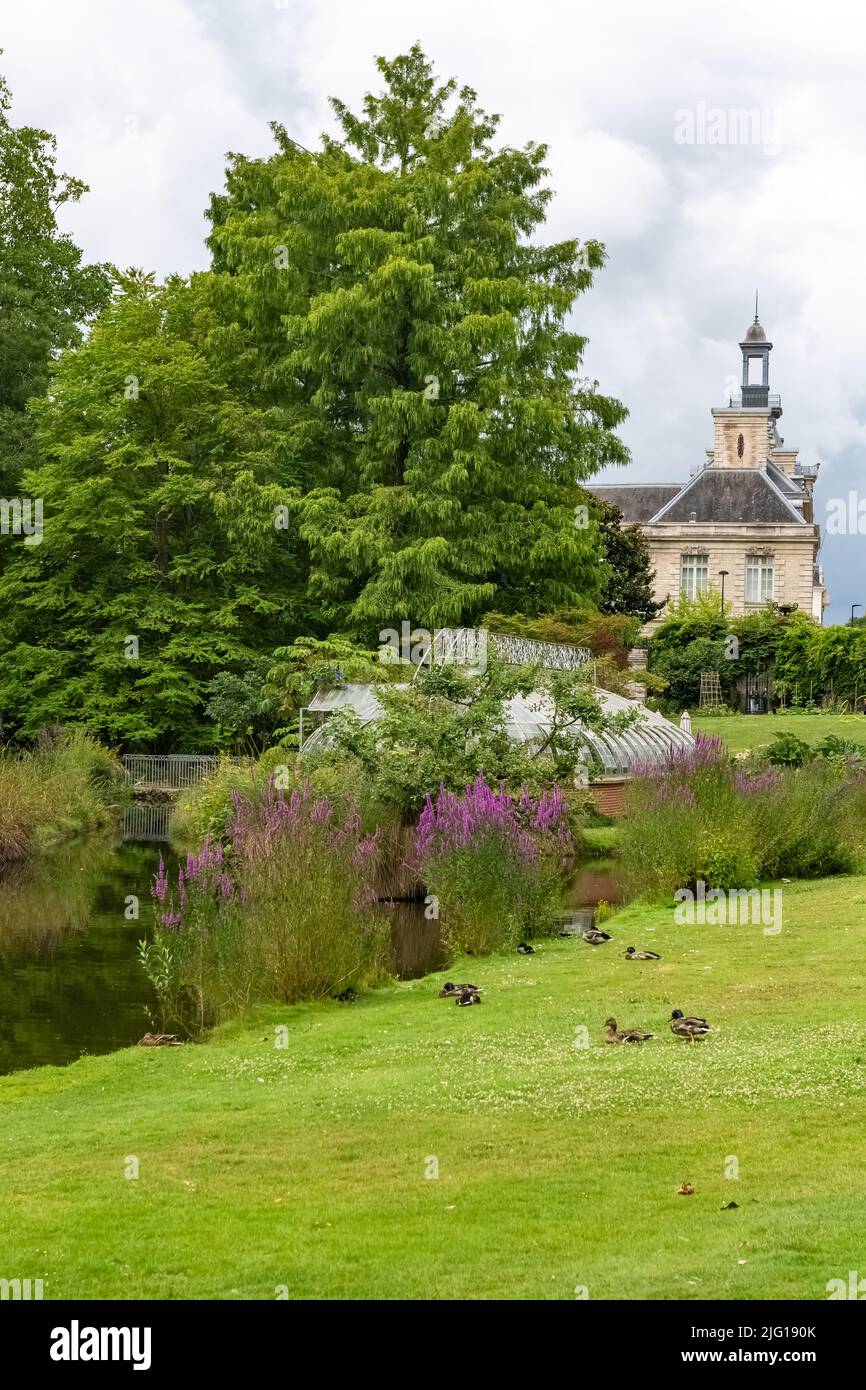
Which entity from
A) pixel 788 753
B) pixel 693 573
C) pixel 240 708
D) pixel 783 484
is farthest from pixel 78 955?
pixel 783 484

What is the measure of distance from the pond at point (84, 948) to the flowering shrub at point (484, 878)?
1.99 feet

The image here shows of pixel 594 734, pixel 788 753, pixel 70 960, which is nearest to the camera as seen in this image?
pixel 70 960

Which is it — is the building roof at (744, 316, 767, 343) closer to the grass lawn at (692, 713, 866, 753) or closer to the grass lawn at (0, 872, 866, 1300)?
the grass lawn at (692, 713, 866, 753)

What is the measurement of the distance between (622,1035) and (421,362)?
28315mm

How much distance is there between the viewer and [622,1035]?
9758 millimetres

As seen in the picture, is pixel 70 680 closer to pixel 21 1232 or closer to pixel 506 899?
pixel 506 899

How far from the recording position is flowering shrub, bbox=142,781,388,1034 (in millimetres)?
12102

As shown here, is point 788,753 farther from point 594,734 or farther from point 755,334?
point 755,334

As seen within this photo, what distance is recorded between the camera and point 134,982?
14.3 meters

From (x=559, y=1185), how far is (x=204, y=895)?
598 centimetres

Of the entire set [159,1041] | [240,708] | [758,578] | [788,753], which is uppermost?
[758,578]

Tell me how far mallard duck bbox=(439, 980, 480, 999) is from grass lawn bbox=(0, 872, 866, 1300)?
0.91 ft

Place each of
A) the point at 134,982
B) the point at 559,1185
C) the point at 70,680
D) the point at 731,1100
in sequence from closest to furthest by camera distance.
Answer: the point at 559,1185 < the point at 731,1100 < the point at 134,982 < the point at 70,680
